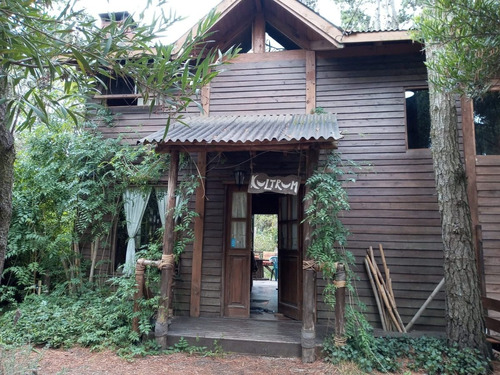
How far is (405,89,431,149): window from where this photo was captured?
5555mm

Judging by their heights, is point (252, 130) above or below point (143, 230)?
above

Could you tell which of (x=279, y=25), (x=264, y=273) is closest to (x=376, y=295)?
(x=279, y=25)

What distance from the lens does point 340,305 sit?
4.16 meters

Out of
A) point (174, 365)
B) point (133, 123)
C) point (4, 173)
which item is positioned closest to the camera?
point (4, 173)

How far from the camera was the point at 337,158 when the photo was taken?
4.78 m

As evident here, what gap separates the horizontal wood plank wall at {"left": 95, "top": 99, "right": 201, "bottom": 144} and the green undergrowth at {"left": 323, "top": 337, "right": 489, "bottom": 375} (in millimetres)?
4659

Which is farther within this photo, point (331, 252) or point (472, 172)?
point (472, 172)

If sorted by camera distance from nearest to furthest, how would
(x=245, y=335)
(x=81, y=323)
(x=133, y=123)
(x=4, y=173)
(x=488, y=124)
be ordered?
(x=4, y=173) → (x=245, y=335) → (x=81, y=323) → (x=488, y=124) → (x=133, y=123)

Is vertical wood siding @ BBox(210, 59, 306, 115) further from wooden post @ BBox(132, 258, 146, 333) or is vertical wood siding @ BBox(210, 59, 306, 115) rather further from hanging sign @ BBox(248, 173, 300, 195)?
wooden post @ BBox(132, 258, 146, 333)

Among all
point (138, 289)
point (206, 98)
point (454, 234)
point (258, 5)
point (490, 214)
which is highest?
point (258, 5)

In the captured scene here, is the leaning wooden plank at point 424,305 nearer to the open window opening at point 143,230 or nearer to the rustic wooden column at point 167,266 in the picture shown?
the rustic wooden column at point 167,266

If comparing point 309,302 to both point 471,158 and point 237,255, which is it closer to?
point 237,255

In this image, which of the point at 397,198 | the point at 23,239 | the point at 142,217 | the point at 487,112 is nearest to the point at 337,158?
the point at 397,198

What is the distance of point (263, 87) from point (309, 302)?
386 centimetres
